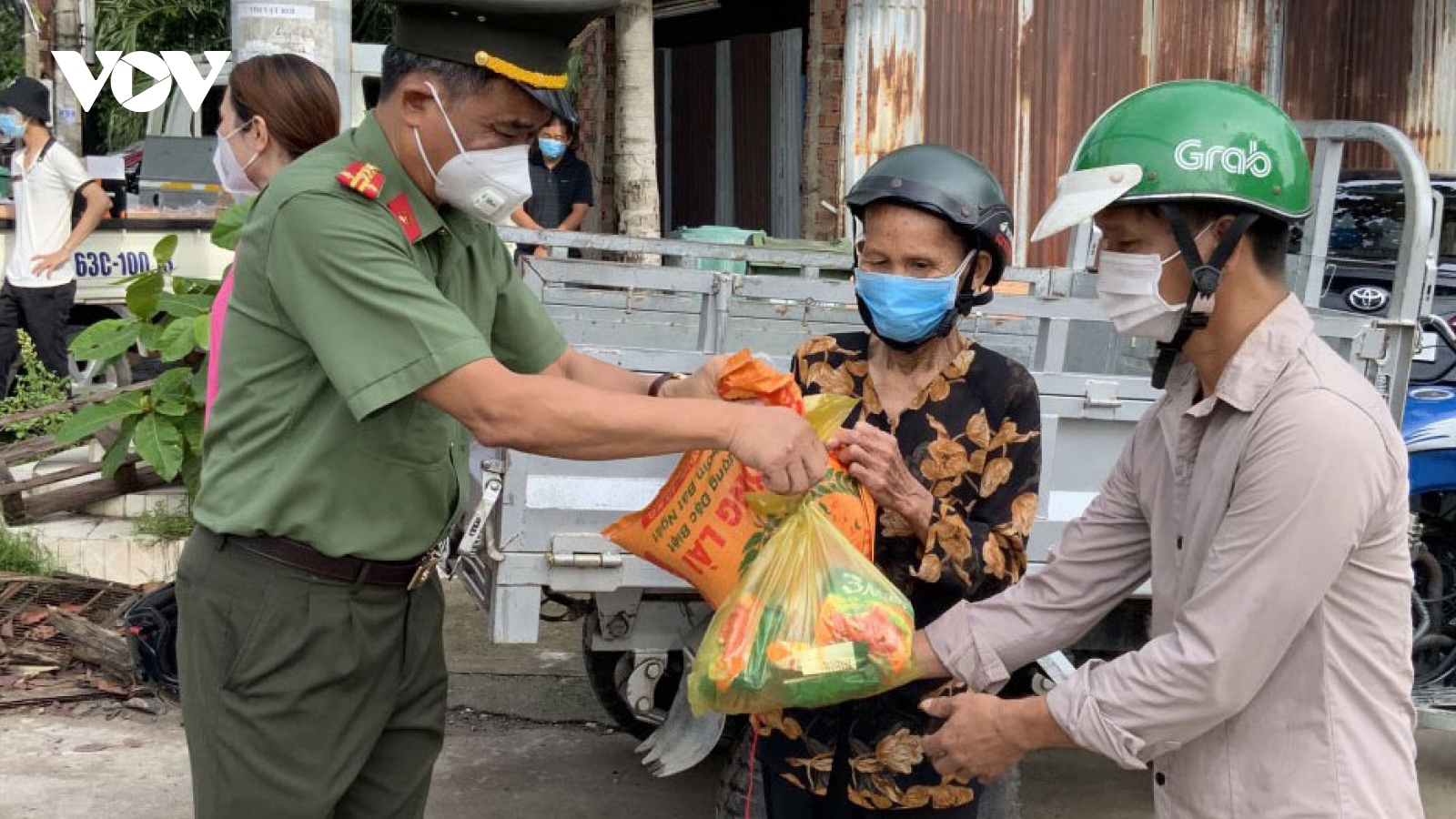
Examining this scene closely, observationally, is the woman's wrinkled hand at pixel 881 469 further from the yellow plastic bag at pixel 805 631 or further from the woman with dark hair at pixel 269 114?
the woman with dark hair at pixel 269 114

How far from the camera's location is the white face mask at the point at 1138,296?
2.10 metres

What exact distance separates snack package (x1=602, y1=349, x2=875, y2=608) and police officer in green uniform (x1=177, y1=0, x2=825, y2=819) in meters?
0.20

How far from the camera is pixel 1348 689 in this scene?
1961mm

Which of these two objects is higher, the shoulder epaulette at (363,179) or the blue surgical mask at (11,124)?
the blue surgical mask at (11,124)

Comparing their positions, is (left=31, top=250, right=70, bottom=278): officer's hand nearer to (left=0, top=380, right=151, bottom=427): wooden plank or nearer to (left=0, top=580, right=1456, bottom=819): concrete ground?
(left=0, top=380, right=151, bottom=427): wooden plank

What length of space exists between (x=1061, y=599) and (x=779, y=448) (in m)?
0.51

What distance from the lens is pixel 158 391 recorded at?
567 cm

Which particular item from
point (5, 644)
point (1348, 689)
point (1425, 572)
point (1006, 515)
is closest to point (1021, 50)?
point (1425, 572)

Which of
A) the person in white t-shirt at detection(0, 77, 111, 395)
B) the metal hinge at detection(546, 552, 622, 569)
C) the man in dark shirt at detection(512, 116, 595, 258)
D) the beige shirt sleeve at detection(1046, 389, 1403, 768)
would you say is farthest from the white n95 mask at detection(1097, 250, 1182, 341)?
the person in white t-shirt at detection(0, 77, 111, 395)

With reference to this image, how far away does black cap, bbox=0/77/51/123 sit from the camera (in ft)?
29.7

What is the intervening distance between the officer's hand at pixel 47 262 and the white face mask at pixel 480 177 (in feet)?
24.1

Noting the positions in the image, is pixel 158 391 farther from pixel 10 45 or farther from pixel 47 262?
pixel 10 45

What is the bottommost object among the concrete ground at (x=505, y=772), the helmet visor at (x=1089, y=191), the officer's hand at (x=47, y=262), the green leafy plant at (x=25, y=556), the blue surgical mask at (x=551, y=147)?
the concrete ground at (x=505, y=772)
